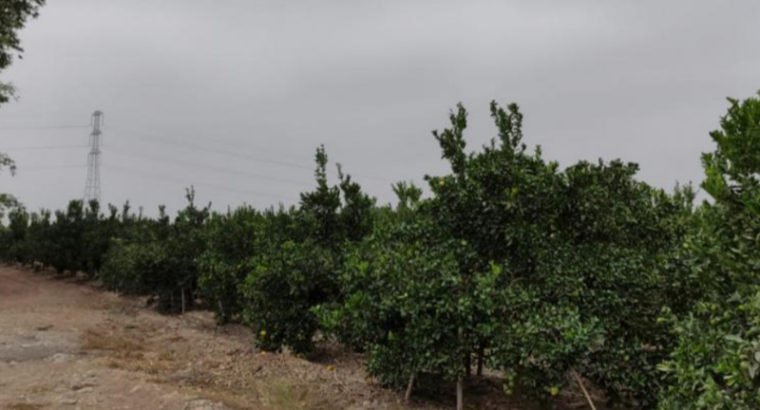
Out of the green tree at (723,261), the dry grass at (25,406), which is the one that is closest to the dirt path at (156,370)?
the dry grass at (25,406)

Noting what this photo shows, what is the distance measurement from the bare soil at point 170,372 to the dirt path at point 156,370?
1 centimetres

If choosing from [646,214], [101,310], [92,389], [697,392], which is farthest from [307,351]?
[101,310]

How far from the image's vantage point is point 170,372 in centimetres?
730

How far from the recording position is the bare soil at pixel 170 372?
591cm

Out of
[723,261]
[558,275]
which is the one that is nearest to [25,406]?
[558,275]

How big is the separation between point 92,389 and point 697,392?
18.7 ft

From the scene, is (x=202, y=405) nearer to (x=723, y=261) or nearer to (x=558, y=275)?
(x=558, y=275)

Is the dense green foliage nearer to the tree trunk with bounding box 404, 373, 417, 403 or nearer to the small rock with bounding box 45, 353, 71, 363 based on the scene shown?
→ the tree trunk with bounding box 404, 373, 417, 403

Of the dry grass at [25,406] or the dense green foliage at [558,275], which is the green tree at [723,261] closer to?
→ the dense green foliage at [558,275]

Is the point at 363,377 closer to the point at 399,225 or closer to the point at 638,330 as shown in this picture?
the point at 399,225

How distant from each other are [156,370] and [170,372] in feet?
0.65

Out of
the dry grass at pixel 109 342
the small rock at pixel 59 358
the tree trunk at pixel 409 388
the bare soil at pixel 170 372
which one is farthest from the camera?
the dry grass at pixel 109 342

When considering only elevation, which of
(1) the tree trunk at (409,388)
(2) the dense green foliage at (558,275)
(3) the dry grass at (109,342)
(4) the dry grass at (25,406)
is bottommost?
(4) the dry grass at (25,406)

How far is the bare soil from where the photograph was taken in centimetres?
591
